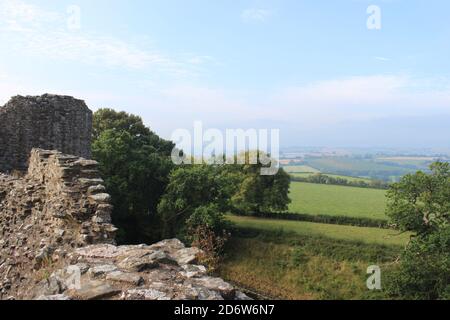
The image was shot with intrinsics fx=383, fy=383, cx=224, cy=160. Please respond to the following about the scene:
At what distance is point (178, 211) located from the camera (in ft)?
95.2

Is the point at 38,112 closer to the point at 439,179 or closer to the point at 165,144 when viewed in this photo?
the point at 439,179

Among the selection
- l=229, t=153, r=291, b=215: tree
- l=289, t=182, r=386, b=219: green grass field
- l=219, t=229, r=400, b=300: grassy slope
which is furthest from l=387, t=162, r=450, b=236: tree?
l=229, t=153, r=291, b=215: tree

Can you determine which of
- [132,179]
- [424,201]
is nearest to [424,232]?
[424,201]

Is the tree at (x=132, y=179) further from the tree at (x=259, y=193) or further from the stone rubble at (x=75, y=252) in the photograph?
the stone rubble at (x=75, y=252)

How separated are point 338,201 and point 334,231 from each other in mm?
15163

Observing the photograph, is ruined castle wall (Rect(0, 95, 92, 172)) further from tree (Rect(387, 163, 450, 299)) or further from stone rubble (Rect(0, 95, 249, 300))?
tree (Rect(387, 163, 450, 299))

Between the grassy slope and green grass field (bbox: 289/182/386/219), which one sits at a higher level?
green grass field (bbox: 289/182/386/219)

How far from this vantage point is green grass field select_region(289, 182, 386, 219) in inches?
1612

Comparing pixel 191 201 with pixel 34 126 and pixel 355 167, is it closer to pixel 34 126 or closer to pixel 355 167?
pixel 34 126

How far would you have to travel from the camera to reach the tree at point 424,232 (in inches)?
718

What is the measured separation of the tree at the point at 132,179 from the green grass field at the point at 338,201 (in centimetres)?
1824

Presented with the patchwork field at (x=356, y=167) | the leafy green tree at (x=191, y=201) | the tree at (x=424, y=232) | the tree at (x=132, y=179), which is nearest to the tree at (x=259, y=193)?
the leafy green tree at (x=191, y=201)

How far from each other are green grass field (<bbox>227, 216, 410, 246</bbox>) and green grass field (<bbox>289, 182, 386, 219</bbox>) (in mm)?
4214

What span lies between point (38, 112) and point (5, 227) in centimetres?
567
